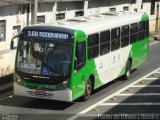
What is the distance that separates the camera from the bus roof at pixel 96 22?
1623 cm

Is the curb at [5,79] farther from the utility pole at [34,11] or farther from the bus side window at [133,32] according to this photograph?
the bus side window at [133,32]

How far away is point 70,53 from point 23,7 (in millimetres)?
8787

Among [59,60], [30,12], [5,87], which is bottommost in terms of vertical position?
[5,87]

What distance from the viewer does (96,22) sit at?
58.8ft

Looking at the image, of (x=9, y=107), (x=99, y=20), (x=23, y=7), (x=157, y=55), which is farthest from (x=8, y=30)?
(x=157, y=55)

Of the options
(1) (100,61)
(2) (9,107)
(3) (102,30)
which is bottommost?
(2) (9,107)

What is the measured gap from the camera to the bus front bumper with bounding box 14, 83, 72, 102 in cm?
1534

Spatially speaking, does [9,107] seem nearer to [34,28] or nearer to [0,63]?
[34,28]

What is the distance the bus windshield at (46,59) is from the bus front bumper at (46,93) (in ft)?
1.86

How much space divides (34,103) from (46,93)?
134 cm

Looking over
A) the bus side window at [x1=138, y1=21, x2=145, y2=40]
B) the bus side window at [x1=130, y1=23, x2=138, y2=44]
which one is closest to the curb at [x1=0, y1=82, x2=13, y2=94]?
the bus side window at [x1=130, y1=23, x2=138, y2=44]

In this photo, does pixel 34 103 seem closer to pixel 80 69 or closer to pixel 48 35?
pixel 80 69

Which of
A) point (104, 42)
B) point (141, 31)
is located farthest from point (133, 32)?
point (104, 42)

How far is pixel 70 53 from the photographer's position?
15.4 metres
